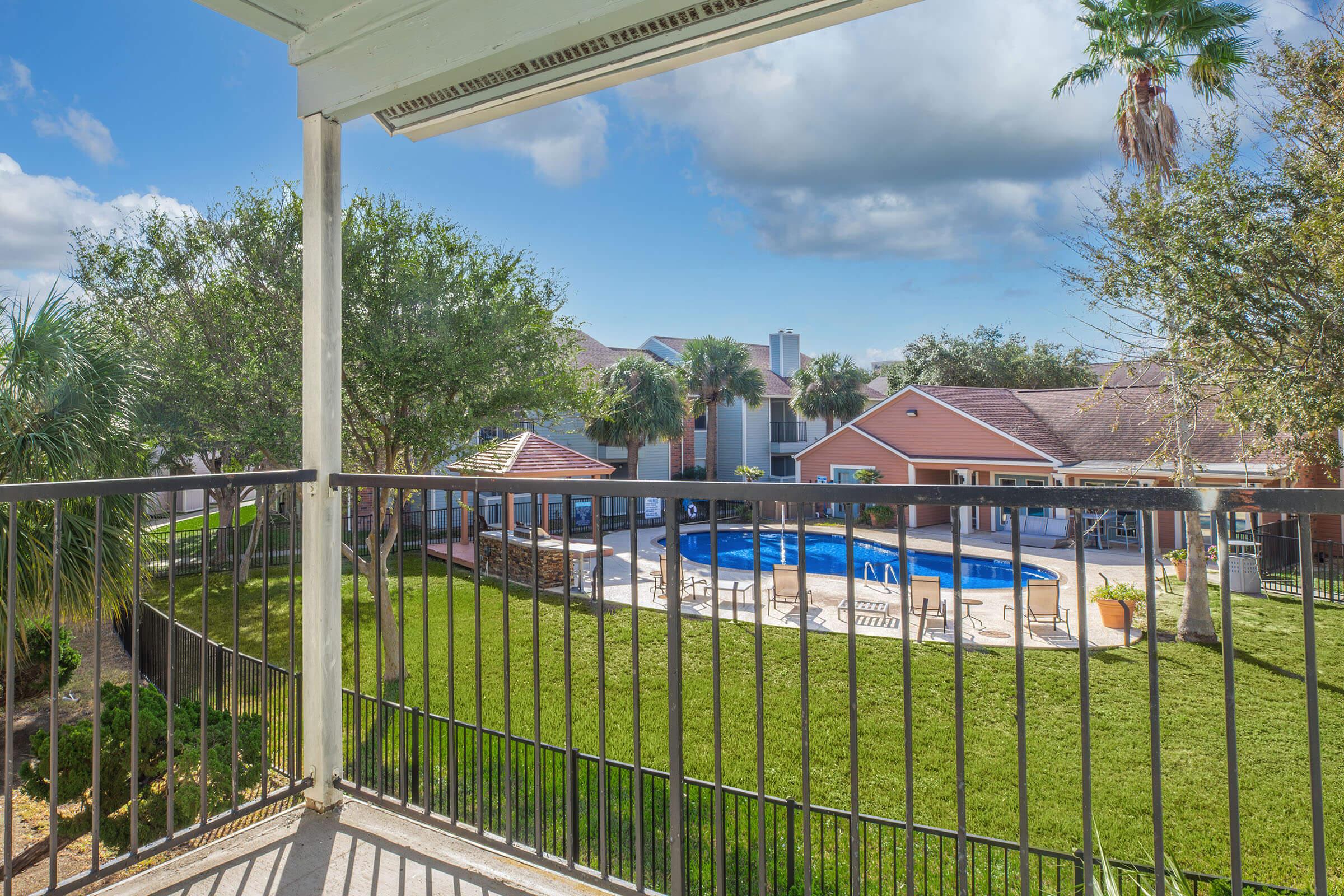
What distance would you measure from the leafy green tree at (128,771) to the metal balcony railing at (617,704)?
0.07 ft

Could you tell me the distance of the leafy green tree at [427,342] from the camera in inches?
287

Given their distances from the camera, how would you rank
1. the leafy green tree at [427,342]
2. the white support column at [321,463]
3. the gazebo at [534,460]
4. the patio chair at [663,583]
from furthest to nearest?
the gazebo at [534,460], the patio chair at [663,583], the leafy green tree at [427,342], the white support column at [321,463]

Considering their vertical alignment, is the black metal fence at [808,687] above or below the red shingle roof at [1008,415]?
below

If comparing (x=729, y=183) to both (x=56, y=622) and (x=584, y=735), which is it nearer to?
(x=584, y=735)

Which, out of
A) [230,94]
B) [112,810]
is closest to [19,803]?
[112,810]

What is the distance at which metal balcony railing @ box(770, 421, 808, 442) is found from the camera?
26.9 metres

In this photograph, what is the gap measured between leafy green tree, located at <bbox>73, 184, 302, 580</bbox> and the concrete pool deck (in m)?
4.15

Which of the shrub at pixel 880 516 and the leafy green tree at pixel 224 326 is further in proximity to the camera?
the shrub at pixel 880 516

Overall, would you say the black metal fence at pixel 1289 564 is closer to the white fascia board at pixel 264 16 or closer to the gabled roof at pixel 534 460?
the gabled roof at pixel 534 460

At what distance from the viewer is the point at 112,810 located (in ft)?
9.59

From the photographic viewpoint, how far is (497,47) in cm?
162

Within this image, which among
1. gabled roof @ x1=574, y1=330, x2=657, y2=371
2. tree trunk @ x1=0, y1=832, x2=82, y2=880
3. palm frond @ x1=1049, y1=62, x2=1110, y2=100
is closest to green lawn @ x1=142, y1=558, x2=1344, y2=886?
tree trunk @ x1=0, y1=832, x2=82, y2=880

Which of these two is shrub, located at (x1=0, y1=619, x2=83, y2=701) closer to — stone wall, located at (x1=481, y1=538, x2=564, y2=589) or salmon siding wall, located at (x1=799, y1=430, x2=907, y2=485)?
stone wall, located at (x1=481, y1=538, x2=564, y2=589)

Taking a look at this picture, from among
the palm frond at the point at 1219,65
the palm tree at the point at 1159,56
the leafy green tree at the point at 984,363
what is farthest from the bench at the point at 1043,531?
the leafy green tree at the point at 984,363
